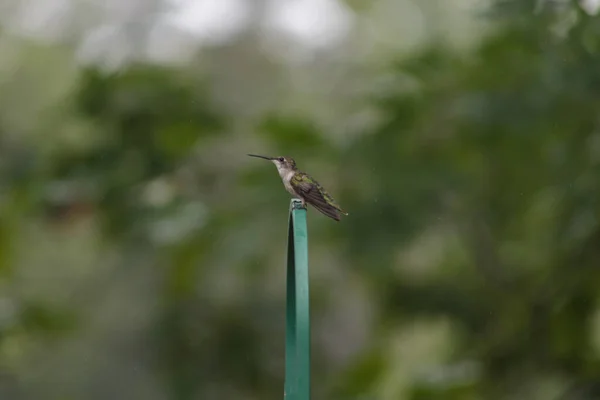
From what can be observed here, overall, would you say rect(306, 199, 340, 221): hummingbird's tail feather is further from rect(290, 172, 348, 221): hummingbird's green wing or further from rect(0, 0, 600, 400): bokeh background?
rect(0, 0, 600, 400): bokeh background

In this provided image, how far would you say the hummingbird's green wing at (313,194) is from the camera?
117 cm

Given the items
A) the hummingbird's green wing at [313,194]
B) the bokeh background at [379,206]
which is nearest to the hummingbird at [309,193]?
the hummingbird's green wing at [313,194]

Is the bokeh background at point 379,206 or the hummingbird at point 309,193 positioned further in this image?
the bokeh background at point 379,206

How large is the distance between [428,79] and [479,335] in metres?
0.68

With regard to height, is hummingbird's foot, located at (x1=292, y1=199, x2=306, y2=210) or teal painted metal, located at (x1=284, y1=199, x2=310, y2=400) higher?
hummingbird's foot, located at (x1=292, y1=199, x2=306, y2=210)

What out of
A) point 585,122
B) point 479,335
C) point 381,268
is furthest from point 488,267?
point 585,122

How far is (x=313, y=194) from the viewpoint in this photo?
1.19 metres

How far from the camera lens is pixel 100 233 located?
2.14m

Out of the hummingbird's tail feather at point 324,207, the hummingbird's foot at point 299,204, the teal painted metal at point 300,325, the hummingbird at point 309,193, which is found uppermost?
the hummingbird at point 309,193

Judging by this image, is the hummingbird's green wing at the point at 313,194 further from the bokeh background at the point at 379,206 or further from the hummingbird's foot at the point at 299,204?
the bokeh background at the point at 379,206

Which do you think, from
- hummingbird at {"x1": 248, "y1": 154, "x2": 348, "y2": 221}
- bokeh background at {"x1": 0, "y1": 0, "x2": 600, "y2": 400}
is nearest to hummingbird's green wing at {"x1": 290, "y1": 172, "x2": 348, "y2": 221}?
hummingbird at {"x1": 248, "y1": 154, "x2": 348, "y2": 221}

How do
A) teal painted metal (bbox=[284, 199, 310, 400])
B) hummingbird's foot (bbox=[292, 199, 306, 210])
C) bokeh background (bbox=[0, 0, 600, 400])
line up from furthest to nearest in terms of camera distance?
bokeh background (bbox=[0, 0, 600, 400]) < hummingbird's foot (bbox=[292, 199, 306, 210]) < teal painted metal (bbox=[284, 199, 310, 400])

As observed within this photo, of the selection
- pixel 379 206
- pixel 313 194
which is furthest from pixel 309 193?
pixel 379 206

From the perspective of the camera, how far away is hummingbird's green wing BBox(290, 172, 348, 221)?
117cm
